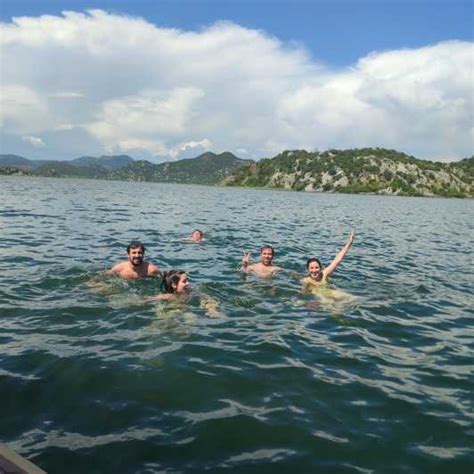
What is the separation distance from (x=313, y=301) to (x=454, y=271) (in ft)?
29.4

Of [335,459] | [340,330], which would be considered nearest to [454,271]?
[340,330]

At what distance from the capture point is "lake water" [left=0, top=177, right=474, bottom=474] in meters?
6.18

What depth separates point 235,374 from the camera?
8.55 m

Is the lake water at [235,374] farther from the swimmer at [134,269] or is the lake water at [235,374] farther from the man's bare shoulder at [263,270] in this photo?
the swimmer at [134,269]

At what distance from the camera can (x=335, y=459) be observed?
611cm

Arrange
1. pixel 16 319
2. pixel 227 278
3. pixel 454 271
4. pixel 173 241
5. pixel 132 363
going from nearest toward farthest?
pixel 132 363 < pixel 16 319 < pixel 227 278 < pixel 454 271 < pixel 173 241

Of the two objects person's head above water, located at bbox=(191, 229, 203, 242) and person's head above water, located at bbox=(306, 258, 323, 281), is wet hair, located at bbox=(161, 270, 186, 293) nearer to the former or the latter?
person's head above water, located at bbox=(306, 258, 323, 281)

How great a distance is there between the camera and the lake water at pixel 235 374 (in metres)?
6.18

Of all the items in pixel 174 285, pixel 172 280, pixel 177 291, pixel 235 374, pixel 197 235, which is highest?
pixel 197 235

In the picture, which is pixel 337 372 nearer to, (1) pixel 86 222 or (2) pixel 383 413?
(2) pixel 383 413

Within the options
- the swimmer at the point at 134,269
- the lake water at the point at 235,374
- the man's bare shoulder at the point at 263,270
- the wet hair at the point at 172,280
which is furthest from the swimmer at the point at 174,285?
the man's bare shoulder at the point at 263,270

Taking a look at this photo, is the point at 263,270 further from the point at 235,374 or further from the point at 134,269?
the point at 235,374

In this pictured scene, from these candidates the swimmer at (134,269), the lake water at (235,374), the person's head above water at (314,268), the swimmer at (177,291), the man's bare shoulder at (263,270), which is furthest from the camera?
the man's bare shoulder at (263,270)

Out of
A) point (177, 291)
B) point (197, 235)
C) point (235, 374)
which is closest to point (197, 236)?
point (197, 235)
